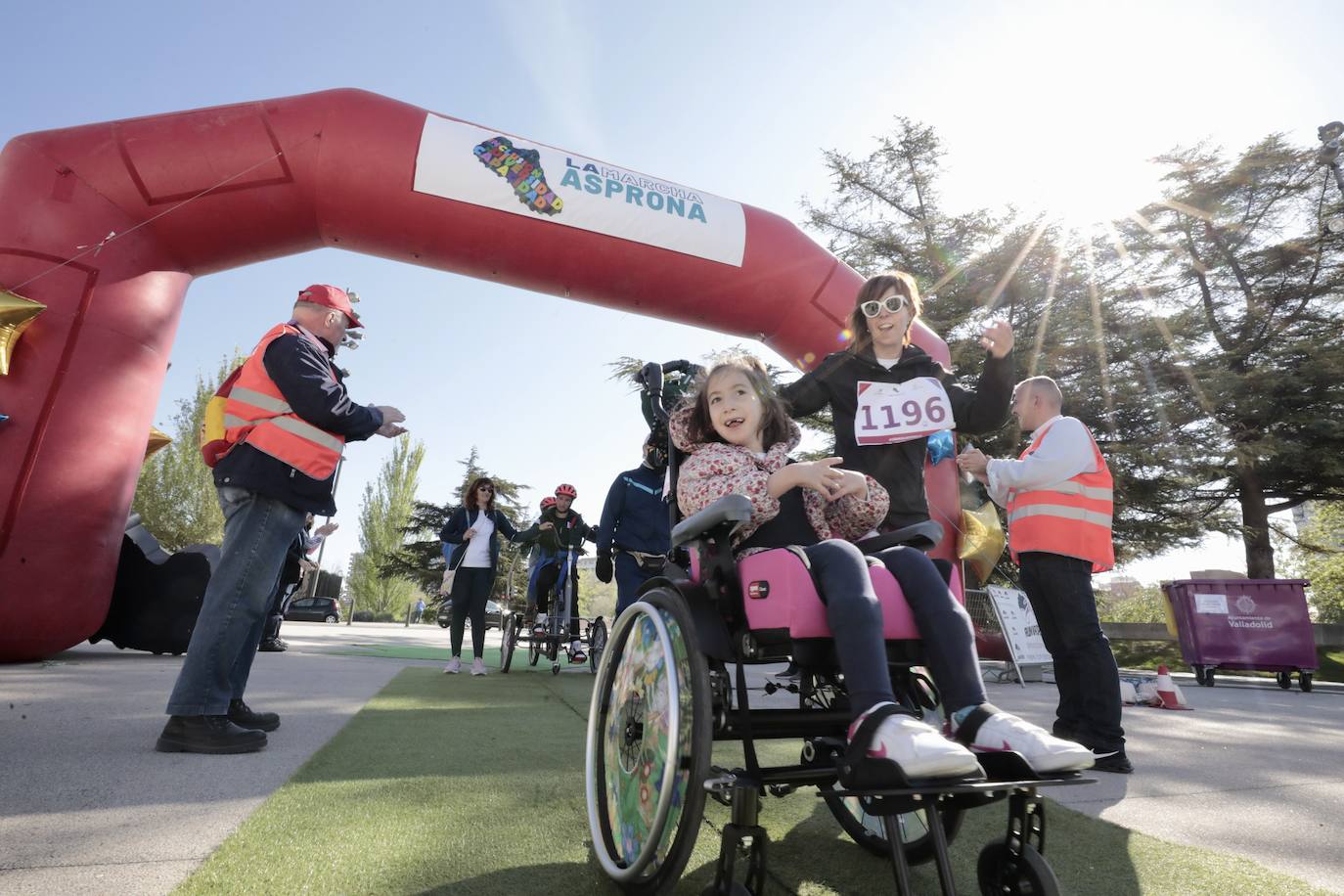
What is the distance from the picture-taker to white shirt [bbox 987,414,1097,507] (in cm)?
318

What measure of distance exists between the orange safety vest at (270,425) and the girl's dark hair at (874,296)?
2115mm

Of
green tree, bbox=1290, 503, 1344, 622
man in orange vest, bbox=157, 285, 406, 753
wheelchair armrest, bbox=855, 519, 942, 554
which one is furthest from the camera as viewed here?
green tree, bbox=1290, 503, 1344, 622

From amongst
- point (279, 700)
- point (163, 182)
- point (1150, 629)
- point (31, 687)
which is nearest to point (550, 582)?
point (279, 700)

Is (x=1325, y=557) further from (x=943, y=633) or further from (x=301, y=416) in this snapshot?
(x=301, y=416)

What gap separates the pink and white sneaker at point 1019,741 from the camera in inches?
45.9

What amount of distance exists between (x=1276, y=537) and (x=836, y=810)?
1855 centimetres

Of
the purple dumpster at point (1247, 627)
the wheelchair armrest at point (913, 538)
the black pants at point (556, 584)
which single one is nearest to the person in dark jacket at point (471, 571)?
the black pants at point (556, 584)

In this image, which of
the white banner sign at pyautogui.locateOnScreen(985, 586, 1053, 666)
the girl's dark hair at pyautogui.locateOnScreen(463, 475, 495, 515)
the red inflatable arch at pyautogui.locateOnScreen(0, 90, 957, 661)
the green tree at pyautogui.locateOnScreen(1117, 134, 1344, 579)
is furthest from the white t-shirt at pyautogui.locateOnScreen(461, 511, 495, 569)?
the green tree at pyautogui.locateOnScreen(1117, 134, 1344, 579)

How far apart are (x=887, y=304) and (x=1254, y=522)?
17150 millimetres

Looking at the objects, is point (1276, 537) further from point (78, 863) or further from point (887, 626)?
point (78, 863)

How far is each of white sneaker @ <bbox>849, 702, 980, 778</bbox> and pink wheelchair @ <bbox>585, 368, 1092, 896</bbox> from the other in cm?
2

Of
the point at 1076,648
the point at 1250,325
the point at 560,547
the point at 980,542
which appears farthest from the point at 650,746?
the point at 1250,325

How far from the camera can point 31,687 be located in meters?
3.91

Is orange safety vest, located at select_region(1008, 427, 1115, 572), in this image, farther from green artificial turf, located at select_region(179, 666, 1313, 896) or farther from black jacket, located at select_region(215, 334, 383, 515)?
black jacket, located at select_region(215, 334, 383, 515)
